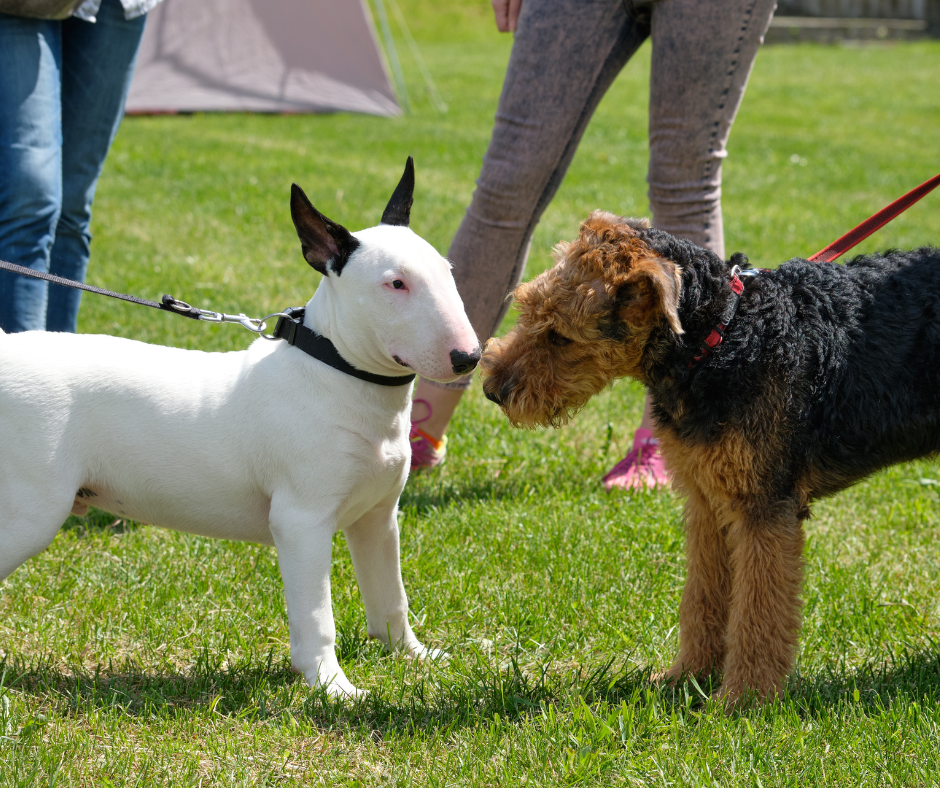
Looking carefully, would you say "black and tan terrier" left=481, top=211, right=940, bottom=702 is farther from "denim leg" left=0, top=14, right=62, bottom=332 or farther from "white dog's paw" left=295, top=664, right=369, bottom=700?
"denim leg" left=0, top=14, right=62, bottom=332

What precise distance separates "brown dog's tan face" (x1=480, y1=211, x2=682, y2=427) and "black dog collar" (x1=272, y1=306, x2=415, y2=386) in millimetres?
347

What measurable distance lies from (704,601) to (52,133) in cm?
278

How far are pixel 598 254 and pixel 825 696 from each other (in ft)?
4.74

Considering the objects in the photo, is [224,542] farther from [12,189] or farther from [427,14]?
[427,14]

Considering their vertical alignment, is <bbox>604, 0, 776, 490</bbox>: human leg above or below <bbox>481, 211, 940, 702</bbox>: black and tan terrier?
above

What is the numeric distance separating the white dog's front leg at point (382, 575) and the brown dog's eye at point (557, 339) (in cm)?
67

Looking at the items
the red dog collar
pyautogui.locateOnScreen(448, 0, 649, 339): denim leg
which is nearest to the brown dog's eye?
the red dog collar

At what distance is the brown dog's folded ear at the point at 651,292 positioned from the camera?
8.11ft

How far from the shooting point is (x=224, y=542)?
3.61 metres

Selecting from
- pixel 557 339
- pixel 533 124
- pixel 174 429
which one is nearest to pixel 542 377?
pixel 557 339

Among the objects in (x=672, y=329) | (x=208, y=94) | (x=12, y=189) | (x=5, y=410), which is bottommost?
(x=208, y=94)

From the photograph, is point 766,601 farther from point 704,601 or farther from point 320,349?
point 320,349

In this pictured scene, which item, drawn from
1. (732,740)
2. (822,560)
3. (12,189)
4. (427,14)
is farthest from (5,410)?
(427,14)

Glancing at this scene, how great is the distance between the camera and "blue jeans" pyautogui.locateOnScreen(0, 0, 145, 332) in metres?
3.27
